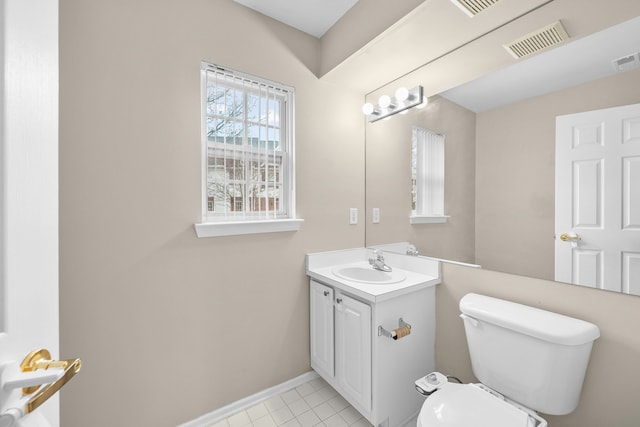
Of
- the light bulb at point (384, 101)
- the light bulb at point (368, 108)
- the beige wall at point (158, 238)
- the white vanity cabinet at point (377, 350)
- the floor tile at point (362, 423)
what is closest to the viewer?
the beige wall at point (158, 238)

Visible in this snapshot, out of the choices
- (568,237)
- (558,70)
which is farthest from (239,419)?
(558,70)

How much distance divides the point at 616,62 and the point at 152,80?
2.04m

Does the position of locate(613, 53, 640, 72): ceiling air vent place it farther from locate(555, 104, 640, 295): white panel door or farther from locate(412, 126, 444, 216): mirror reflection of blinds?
locate(412, 126, 444, 216): mirror reflection of blinds

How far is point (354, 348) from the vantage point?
4.94 feet

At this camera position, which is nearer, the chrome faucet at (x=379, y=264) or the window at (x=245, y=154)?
the window at (x=245, y=154)

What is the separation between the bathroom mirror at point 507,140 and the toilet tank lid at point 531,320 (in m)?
0.18

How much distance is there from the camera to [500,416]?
3.27ft

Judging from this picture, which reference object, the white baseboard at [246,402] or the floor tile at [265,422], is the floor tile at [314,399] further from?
the floor tile at [265,422]

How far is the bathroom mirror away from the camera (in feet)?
3.48

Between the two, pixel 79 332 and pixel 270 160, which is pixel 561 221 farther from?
pixel 79 332

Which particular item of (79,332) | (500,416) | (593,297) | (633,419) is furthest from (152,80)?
(633,419)

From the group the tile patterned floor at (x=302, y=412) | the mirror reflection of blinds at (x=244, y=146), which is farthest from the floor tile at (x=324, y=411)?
the mirror reflection of blinds at (x=244, y=146)

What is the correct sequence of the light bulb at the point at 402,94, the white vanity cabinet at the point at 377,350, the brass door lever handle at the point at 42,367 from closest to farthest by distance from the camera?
the brass door lever handle at the point at 42,367 < the white vanity cabinet at the point at 377,350 < the light bulb at the point at 402,94

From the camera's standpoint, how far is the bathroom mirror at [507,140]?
3.48 ft
